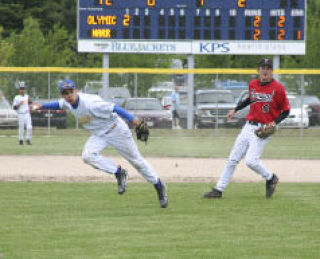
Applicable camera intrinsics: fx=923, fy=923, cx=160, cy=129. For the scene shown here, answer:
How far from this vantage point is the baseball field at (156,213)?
769 cm

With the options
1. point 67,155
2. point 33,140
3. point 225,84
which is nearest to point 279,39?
point 225,84

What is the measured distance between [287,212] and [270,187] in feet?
4.98

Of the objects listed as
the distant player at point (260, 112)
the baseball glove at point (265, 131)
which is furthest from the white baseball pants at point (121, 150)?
the baseball glove at point (265, 131)

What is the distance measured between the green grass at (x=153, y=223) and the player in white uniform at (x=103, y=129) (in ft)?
1.40

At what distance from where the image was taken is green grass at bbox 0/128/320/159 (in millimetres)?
21359

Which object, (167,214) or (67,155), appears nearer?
(167,214)

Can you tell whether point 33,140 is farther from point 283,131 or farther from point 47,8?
point 47,8

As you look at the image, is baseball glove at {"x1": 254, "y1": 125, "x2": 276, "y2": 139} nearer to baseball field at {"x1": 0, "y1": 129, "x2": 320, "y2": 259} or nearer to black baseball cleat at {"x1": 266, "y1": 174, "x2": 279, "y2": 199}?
black baseball cleat at {"x1": 266, "y1": 174, "x2": 279, "y2": 199}

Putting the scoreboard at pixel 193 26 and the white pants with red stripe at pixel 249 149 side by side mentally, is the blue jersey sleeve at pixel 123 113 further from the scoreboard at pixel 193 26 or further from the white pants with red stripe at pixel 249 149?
the scoreboard at pixel 193 26

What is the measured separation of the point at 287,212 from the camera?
1018cm

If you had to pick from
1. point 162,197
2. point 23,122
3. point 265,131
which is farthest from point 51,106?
point 23,122

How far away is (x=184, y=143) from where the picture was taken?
2600 centimetres

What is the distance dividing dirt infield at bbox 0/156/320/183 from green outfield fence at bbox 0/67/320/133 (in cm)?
1016

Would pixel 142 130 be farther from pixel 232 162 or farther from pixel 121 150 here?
pixel 232 162
